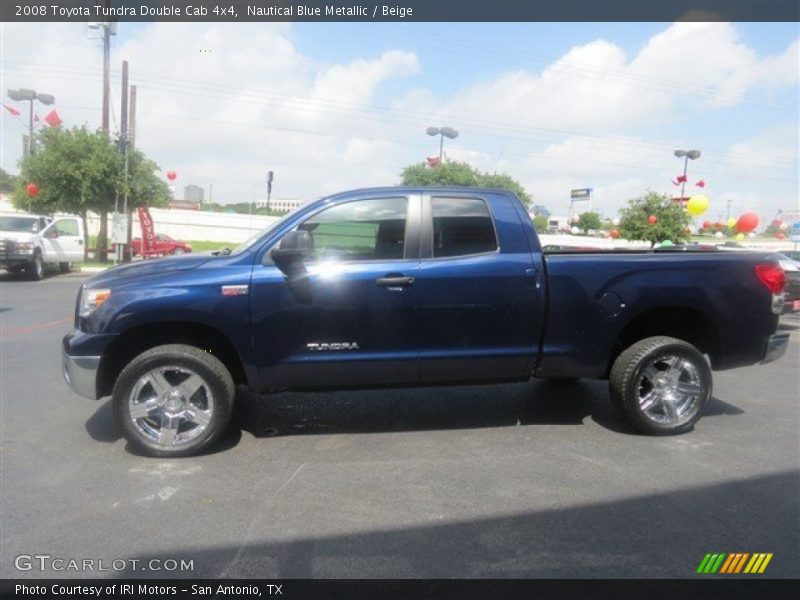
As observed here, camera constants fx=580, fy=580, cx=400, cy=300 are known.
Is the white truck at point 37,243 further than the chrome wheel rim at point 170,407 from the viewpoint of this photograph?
Yes

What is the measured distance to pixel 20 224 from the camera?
57.1 feet

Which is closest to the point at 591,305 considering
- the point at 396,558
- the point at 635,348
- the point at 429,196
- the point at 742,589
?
the point at 635,348

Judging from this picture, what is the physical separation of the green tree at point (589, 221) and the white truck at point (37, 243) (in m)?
67.3

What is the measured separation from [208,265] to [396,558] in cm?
238

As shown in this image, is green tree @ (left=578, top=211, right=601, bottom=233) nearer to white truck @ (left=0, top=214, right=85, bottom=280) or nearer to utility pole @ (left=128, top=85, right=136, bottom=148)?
utility pole @ (left=128, top=85, right=136, bottom=148)

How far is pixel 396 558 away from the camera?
9.32ft

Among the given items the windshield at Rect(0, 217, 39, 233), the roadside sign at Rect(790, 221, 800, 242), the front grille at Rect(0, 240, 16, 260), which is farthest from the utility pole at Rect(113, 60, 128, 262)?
the roadside sign at Rect(790, 221, 800, 242)

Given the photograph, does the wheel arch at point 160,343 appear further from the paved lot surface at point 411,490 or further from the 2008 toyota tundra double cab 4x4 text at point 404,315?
the paved lot surface at point 411,490

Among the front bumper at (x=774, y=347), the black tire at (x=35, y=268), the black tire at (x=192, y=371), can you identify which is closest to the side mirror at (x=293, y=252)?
the black tire at (x=192, y=371)

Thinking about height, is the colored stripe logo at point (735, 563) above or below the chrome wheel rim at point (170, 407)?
below

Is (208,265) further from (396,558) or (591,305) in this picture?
(591,305)

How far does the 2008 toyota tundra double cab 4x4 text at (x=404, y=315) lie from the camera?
4.01m

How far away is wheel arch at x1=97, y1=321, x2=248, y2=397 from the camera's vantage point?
409 centimetres

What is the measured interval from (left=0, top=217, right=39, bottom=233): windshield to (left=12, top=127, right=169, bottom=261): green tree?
13.5 ft
